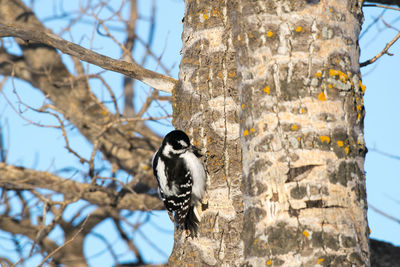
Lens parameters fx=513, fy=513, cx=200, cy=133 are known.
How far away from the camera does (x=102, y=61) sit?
4.45m

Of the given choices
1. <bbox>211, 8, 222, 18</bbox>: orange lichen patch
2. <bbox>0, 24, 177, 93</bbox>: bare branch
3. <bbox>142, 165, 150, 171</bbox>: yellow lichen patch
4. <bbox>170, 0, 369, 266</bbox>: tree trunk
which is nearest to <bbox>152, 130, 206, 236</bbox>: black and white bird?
<bbox>0, 24, 177, 93</bbox>: bare branch

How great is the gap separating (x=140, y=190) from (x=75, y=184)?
1.12 meters

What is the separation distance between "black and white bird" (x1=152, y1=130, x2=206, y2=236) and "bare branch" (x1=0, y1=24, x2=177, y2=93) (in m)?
0.46

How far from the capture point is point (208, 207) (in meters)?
4.12

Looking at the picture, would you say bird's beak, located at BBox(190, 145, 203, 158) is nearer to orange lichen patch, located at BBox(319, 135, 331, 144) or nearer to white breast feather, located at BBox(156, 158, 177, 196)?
white breast feather, located at BBox(156, 158, 177, 196)

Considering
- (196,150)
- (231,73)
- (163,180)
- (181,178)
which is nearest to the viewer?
(231,73)

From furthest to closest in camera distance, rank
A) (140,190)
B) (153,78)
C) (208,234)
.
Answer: (140,190) < (153,78) < (208,234)

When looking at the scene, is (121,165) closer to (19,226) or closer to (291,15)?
(19,226)

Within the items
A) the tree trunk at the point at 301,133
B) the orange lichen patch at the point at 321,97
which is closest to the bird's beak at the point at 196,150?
the tree trunk at the point at 301,133

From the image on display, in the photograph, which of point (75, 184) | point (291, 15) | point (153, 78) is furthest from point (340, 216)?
point (75, 184)

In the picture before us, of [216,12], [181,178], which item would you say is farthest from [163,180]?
[216,12]

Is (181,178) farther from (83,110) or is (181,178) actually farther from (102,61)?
(83,110)

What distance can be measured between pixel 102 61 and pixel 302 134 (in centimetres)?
219

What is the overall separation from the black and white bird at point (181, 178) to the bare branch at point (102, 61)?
1.51 ft
